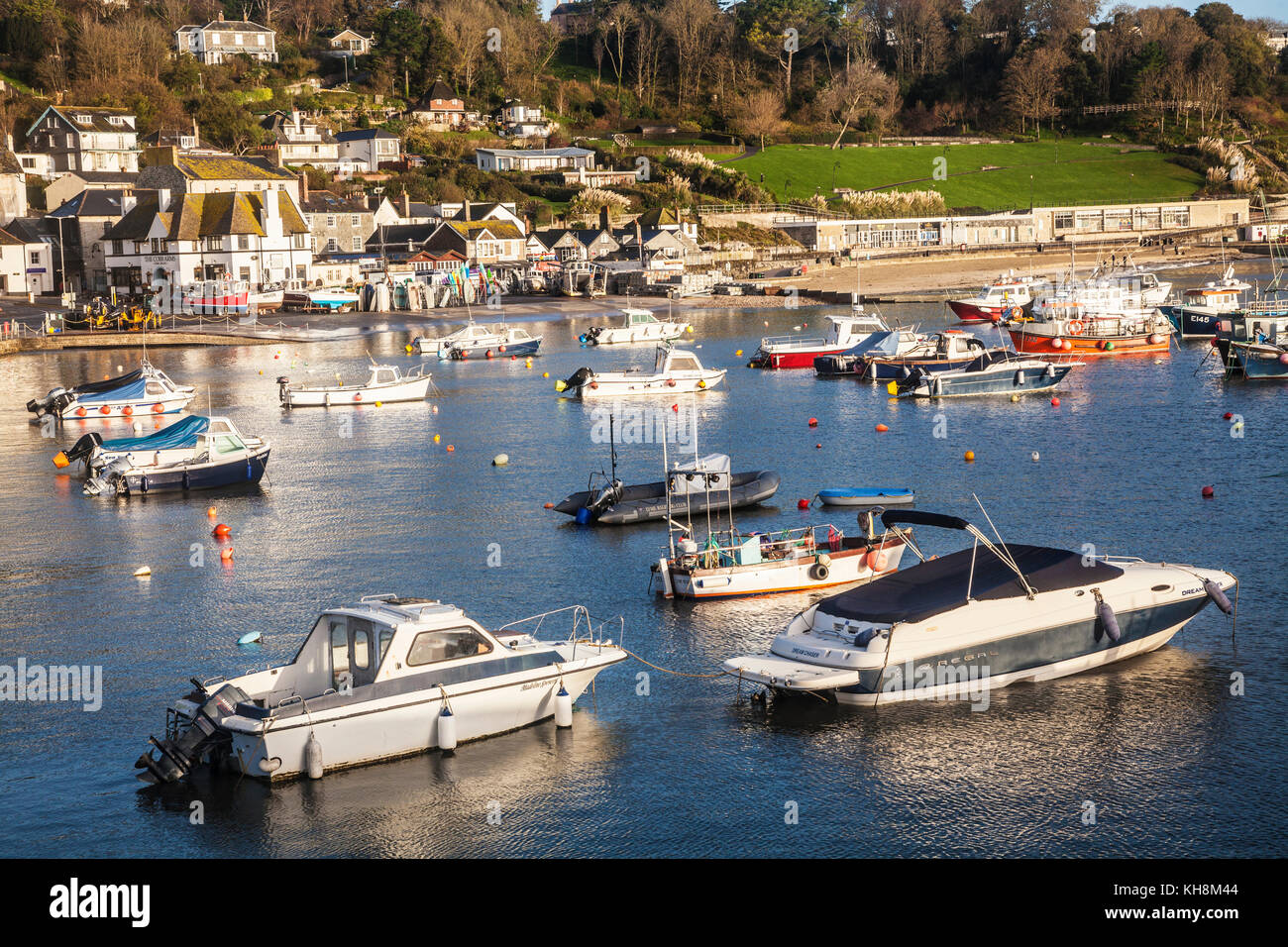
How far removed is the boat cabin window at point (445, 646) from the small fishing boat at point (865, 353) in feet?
150

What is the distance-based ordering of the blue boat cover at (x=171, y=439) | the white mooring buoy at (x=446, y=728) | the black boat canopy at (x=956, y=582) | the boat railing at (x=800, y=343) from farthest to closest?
the boat railing at (x=800, y=343) < the blue boat cover at (x=171, y=439) < the black boat canopy at (x=956, y=582) < the white mooring buoy at (x=446, y=728)

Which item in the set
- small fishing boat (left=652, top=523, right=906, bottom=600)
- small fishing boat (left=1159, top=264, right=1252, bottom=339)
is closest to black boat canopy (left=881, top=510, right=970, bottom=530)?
small fishing boat (left=652, top=523, right=906, bottom=600)

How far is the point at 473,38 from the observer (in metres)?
162

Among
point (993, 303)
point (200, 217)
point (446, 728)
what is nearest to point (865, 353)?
point (993, 303)

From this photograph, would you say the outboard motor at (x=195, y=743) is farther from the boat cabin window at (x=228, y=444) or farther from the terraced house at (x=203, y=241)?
the terraced house at (x=203, y=241)

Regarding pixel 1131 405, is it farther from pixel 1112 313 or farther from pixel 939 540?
pixel 939 540

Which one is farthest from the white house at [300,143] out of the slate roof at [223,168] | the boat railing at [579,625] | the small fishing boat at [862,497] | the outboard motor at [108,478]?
the boat railing at [579,625]

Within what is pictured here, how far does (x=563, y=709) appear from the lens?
20.9 m

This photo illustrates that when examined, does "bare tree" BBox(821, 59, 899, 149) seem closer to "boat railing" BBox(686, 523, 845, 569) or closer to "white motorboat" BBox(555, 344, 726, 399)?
"white motorboat" BBox(555, 344, 726, 399)

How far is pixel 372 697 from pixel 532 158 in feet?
416

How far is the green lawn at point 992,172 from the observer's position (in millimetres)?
156750

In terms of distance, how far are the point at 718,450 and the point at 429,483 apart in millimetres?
9994

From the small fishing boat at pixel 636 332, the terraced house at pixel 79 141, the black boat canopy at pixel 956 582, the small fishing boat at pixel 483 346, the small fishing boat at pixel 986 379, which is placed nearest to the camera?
the black boat canopy at pixel 956 582

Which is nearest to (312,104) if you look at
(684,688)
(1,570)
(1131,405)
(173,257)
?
(173,257)
